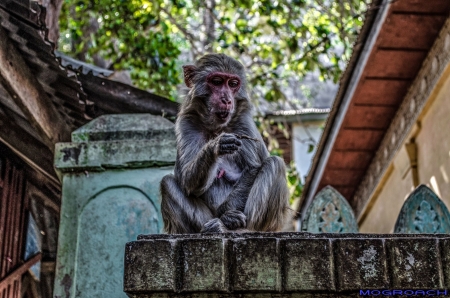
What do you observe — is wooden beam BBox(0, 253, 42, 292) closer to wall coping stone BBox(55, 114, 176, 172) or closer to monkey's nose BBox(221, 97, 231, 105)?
wall coping stone BBox(55, 114, 176, 172)

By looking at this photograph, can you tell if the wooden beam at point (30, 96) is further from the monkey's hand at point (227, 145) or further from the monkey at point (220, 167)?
the monkey's hand at point (227, 145)

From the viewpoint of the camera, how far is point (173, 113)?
21.5 feet

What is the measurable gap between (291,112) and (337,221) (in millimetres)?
10267

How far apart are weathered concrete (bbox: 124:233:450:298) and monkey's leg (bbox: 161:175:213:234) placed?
1.26m

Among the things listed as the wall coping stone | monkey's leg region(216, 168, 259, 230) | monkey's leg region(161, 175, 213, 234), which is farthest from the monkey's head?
the wall coping stone

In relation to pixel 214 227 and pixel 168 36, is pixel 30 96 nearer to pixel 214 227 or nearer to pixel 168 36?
pixel 214 227

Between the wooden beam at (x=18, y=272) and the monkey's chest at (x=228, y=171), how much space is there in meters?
2.78

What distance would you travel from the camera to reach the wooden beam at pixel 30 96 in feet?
17.5

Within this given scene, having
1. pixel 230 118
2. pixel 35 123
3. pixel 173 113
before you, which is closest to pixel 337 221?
pixel 173 113

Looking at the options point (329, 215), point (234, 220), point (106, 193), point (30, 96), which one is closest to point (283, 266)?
point (234, 220)

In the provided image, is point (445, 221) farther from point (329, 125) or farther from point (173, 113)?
point (329, 125)

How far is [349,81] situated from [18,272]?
422 centimetres

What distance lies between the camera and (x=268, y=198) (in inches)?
172

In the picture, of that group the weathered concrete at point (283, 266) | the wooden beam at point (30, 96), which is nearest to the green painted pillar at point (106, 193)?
the wooden beam at point (30, 96)
